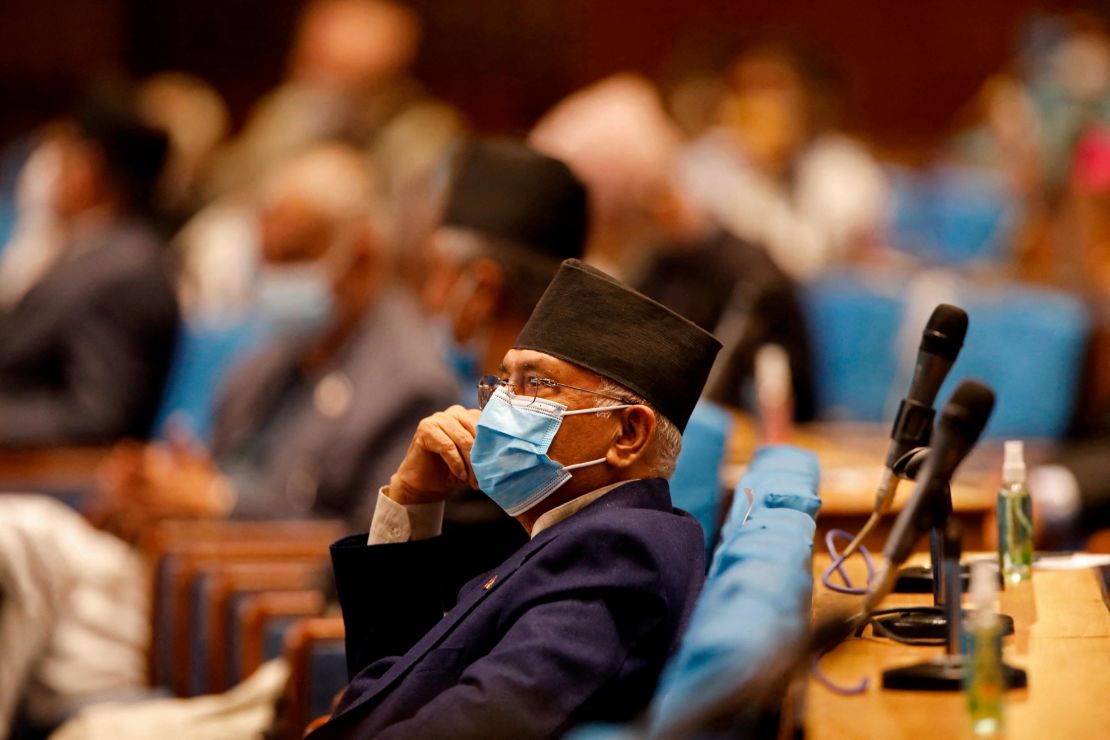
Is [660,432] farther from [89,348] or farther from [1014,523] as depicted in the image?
[89,348]

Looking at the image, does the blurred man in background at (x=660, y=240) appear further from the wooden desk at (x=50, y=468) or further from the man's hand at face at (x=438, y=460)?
the man's hand at face at (x=438, y=460)

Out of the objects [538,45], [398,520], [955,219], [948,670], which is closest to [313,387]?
[398,520]

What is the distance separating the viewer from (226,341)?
5.68 metres

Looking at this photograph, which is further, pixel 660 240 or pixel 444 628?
pixel 660 240

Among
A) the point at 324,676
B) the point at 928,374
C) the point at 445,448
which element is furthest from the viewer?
the point at 324,676

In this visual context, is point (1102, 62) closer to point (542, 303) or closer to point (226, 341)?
point (226, 341)

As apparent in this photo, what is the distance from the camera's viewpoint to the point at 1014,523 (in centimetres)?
262

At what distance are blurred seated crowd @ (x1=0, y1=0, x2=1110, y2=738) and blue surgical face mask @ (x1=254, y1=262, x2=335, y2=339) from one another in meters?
0.01

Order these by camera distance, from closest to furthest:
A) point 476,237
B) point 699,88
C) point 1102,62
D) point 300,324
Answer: point 476,237
point 300,324
point 1102,62
point 699,88

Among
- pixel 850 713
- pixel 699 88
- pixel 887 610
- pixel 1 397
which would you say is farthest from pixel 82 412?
pixel 699 88

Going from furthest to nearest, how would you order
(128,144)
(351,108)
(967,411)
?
(351,108), (128,144), (967,411)

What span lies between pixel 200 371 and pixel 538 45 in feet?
19.6

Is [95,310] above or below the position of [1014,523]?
below

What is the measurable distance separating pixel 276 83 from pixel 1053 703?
960 cm
